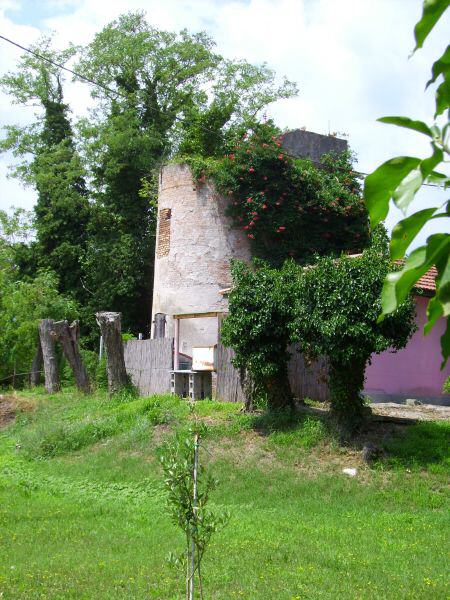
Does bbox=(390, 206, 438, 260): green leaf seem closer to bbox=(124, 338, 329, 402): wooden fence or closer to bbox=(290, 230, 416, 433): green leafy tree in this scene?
bbox=(290, 230, 416, 433): green leafy tree

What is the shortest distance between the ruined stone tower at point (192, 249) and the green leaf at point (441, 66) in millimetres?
18711

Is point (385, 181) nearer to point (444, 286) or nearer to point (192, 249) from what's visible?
point (444, 286)

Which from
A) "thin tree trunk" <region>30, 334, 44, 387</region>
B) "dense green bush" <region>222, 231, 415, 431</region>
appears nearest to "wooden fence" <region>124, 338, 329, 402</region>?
"dense green bush" <region>222, 231, 415, 431</region>

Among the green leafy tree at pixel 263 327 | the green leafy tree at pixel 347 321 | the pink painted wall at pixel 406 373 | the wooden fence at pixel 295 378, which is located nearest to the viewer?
the green leafy tree at pixel 347 321

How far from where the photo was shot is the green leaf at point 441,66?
4.22 feet

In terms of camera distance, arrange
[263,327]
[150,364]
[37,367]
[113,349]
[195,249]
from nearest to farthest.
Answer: [263,327] < [113,349] < [150,364] < [195,249] < [37,367]

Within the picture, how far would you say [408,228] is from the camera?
4.33ft

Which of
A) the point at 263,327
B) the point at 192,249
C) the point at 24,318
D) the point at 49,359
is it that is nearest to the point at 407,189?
the point at 263,327

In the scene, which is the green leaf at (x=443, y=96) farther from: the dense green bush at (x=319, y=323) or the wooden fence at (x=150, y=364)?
the wooden fence at (x=150, y=364)

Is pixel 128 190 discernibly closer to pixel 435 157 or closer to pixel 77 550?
pixel 77 550

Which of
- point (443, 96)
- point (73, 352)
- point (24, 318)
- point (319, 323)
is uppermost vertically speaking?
point (443, 96)

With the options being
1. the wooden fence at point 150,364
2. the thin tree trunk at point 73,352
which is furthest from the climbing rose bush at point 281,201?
the thin tree trunk at point 73,352

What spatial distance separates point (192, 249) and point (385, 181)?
65.0ft

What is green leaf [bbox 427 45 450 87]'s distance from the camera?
1.29 m
